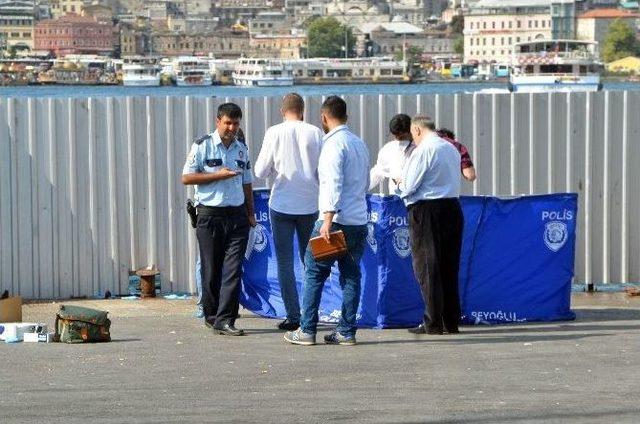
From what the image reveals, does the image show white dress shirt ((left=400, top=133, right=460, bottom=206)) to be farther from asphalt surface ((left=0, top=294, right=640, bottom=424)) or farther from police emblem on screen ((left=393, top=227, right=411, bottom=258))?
asphalt surface ((left=0, top=294, right=640, bottom=424))

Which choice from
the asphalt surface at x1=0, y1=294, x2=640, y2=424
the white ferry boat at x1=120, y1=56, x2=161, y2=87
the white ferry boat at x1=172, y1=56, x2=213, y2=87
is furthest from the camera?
the white ferry boat at x1=120, y1=56, x2=161, y2=87

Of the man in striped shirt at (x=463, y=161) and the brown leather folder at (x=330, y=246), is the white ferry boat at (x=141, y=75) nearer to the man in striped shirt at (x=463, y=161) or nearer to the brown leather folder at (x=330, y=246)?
the man in striped shirt at (x=463, y=161)

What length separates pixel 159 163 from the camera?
14.4 meters

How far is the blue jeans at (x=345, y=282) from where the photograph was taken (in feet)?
37.3

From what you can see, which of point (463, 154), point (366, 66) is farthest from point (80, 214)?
point (366, 66)

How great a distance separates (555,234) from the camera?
12695 mm

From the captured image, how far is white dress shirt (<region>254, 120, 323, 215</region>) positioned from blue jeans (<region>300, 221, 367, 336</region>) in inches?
26.3

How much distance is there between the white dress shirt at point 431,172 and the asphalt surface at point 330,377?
998 millimetres

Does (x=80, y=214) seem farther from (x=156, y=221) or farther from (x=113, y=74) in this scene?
(x=113, y=74)

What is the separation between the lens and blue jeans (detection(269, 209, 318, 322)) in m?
12.1

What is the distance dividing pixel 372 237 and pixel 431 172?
75 centimetres

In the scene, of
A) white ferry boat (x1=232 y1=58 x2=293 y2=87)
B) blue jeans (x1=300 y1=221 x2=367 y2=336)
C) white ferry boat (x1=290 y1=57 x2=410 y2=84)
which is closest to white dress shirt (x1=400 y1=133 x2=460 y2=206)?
blue jeans (x1=300 y1=221 x2=367 y2=336)

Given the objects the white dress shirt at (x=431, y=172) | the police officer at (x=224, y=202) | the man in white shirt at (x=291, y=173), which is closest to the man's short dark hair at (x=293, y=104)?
the man in white shirt at (x=291, y=173)

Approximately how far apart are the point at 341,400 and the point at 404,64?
180 meters
